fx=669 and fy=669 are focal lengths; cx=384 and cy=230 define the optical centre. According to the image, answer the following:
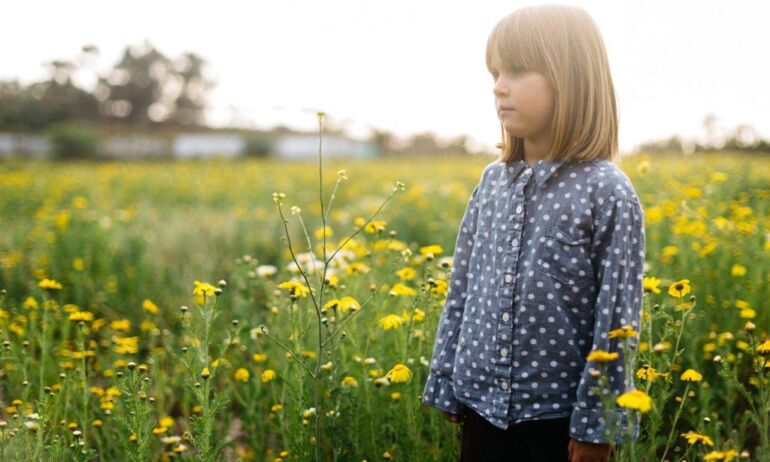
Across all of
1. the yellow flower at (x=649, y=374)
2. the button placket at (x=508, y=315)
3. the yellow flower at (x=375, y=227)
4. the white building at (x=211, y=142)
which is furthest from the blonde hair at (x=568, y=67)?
the white building at (x=211, y=142)

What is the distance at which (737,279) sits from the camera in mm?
3422

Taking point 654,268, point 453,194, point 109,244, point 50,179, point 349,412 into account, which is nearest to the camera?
point 349,412

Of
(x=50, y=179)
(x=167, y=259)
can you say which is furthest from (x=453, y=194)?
(x=50, y=179)

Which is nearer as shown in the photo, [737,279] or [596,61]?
[596,61]

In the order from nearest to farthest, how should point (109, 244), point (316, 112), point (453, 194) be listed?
1. point (316, 112)
2. point (109, 244)
3. point (453, 194)

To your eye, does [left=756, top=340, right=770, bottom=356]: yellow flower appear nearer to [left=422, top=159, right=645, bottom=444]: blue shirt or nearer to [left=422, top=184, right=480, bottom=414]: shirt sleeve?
[left=422, top=159, right=645, bottom=444]: blue shirt

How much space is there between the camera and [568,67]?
171 centimetres

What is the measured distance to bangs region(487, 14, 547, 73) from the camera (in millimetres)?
1718

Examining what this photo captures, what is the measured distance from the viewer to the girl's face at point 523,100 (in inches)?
68.0

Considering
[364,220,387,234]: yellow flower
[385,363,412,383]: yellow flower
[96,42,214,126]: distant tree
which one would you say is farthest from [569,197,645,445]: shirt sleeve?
[96,42,214,126]: distant tree

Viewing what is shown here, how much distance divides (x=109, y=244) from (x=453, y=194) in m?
3.91

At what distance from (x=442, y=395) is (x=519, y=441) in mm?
277

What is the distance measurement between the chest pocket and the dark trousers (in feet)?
1.19

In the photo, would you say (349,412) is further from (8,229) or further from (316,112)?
(8,229)
